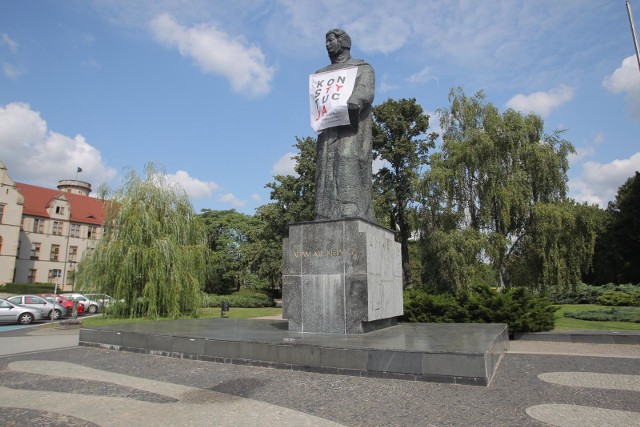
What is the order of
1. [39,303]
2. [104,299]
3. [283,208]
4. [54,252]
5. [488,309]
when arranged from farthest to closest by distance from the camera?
[54,252] → [283,208] → [39,303] → [104,299] → [488,309]

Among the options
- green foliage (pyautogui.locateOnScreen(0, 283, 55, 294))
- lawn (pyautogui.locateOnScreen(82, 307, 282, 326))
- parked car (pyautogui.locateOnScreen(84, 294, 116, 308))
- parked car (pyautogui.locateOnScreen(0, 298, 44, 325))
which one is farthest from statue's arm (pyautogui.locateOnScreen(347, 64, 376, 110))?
green foliage (pyautogui.locateOnScreen(0, 283, 55, 294))

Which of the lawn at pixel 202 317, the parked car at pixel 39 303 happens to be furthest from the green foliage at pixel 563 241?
the parked car at pixel 39 303

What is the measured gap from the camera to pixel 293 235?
9.45 metres

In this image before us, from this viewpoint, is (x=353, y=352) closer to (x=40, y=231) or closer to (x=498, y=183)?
(x=498, y=183)

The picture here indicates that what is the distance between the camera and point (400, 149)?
3319 centimetres

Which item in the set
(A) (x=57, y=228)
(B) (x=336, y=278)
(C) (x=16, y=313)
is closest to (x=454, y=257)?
(B) (x=336, y=278)

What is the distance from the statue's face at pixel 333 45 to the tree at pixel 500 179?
11431mm

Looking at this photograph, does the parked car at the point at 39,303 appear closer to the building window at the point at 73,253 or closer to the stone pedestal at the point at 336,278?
the stone pedestal at the point at 336,278

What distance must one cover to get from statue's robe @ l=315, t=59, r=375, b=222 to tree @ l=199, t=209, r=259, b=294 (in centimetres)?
3421

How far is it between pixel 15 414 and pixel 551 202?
19911 mm

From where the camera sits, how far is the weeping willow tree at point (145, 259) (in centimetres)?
1894

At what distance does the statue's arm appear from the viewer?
31.5 ft

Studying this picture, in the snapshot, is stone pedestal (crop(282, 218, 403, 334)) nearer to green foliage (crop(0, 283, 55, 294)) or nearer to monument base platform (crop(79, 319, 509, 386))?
monument base platform (crop(79, 319, 509, 386))

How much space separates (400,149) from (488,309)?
20.6 metres
